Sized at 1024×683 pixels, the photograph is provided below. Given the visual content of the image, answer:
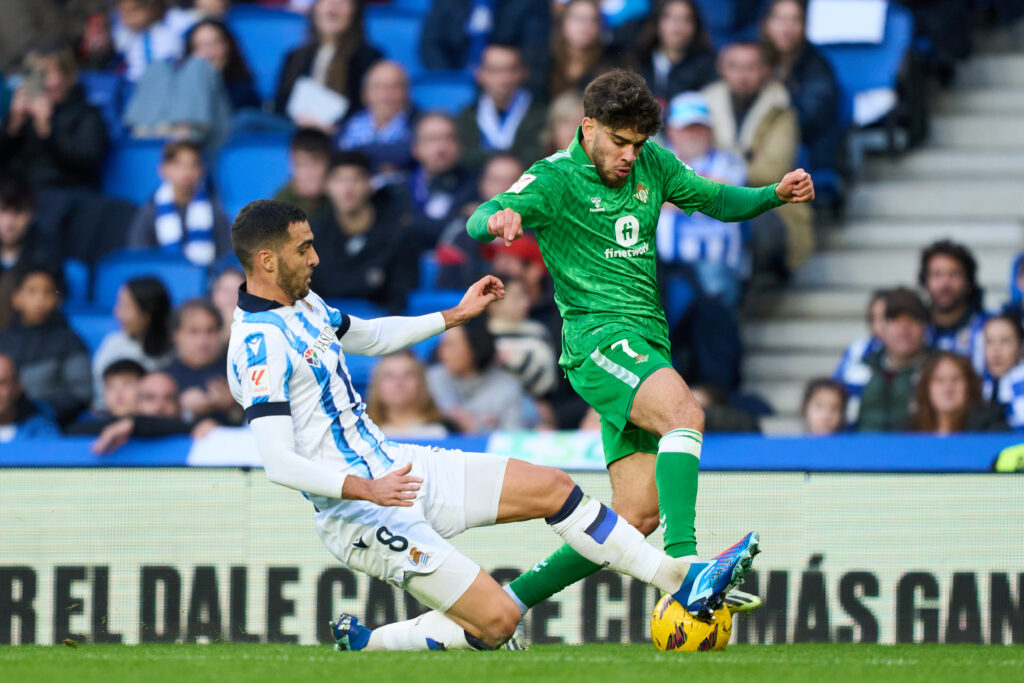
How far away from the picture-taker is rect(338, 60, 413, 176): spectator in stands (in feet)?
37.7

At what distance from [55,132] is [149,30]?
1555mm

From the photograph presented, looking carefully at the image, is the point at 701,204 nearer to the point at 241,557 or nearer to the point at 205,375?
the point at 241,557

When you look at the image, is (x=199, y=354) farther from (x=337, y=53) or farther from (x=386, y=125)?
(x=337, y=53)

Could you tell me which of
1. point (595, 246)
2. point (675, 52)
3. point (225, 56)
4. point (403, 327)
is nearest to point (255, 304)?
point (403, 327)

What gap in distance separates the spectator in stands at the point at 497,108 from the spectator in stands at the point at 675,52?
808 mm

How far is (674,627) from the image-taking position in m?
5.87

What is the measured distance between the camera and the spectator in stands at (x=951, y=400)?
8680 millimetres

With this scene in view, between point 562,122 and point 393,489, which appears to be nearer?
point 393,489

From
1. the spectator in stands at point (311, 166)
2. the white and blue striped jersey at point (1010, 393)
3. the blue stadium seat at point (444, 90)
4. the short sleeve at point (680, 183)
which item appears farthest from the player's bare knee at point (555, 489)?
the blue stadium seat at point (444, 90)

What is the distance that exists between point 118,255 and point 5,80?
94.6 inches

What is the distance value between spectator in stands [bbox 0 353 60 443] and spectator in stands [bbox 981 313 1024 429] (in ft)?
18.2

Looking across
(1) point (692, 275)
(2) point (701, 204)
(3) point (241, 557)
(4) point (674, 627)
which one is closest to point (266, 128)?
(1) point (692, 275)

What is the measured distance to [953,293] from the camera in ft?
31.3

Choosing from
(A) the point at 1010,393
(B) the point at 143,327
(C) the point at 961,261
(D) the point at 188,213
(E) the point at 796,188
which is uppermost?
(D) the point at 188,213
